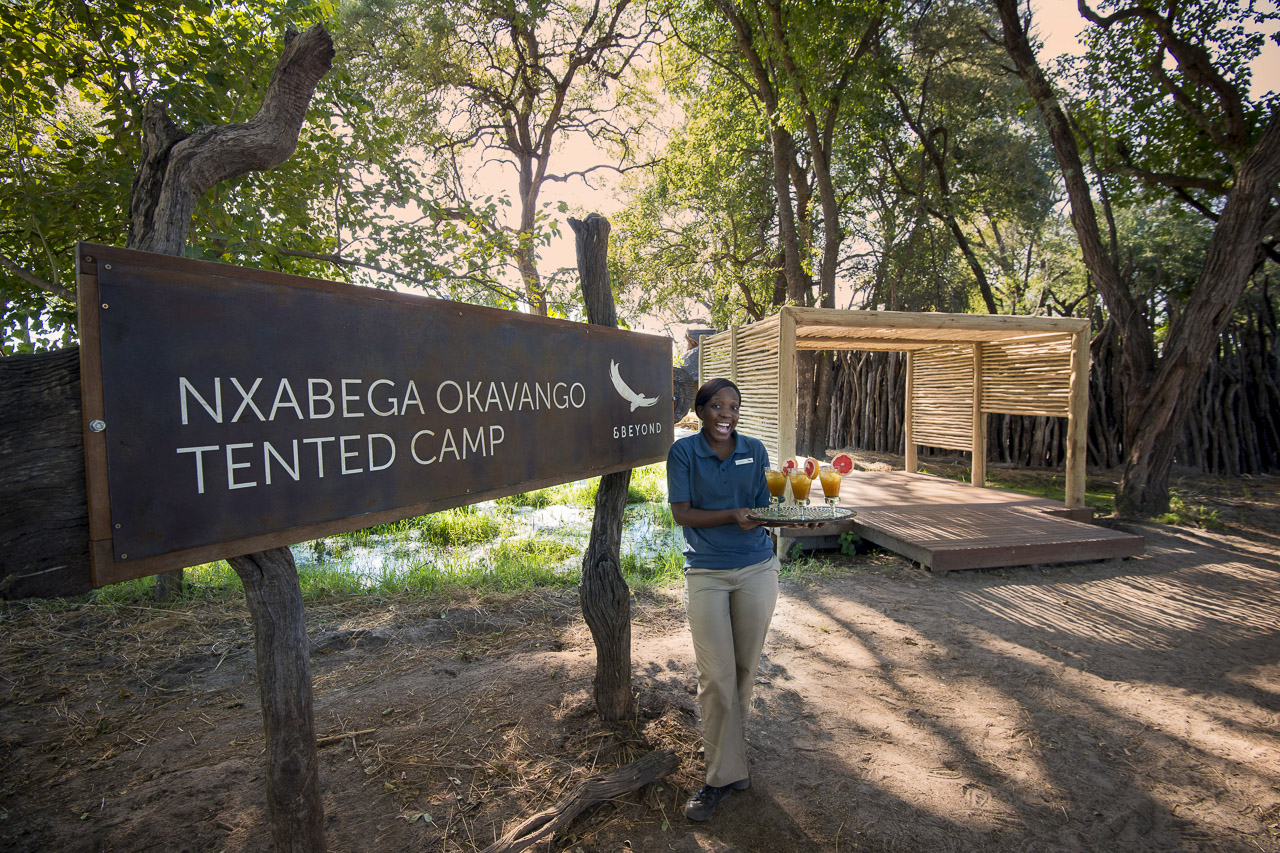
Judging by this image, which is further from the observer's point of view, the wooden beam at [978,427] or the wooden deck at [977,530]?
the wooden beam at [978,427]

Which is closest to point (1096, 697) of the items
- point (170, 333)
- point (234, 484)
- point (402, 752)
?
point (402, 752)

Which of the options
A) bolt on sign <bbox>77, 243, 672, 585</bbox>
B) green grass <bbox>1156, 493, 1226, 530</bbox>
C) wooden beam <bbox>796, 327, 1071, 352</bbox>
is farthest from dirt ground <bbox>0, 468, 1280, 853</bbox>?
wooden beam <bbox>796, 327, 1071, 352</bbox>

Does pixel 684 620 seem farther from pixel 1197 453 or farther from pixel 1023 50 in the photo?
pixel 1197 453

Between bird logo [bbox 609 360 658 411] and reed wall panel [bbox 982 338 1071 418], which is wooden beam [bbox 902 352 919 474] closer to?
reed wall panel [bbox 982 338 1071 418]

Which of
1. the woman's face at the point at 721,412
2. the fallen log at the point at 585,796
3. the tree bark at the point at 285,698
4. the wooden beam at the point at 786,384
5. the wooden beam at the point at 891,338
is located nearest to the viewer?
the tree bark at the point at 285,698

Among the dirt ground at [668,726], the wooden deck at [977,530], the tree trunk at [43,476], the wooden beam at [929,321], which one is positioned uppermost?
the wooden beam at [929,321]

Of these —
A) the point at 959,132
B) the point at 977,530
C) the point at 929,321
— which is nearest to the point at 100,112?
the point at 929,321

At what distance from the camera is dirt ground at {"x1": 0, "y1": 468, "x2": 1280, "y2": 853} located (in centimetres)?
236

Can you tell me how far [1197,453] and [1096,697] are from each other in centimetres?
934

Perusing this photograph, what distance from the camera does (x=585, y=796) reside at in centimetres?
241

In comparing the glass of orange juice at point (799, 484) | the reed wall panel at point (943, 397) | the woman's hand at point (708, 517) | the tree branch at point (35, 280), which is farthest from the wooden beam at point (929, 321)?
the tree branch at point (35, 280)

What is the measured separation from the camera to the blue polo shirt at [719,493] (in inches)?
101

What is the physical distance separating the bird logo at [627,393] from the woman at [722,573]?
0.37 m

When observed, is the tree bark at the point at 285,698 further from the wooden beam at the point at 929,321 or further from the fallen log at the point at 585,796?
the wooden beam at the point at 929,321
